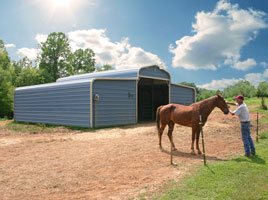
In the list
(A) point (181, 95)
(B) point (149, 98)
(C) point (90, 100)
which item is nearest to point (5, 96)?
(B) point (149, 98)

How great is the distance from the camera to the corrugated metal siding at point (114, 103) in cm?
1327

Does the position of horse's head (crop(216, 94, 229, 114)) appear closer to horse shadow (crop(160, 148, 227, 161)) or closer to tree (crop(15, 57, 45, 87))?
horse shadow (crop(160, 148, 227, 161))

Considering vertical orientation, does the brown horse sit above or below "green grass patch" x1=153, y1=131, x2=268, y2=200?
above

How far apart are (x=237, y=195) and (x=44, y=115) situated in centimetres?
1583

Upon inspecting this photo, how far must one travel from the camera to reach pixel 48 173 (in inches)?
201

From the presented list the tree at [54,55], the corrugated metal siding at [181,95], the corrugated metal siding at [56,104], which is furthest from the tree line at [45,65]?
the corrugated metal siding at [181,95]

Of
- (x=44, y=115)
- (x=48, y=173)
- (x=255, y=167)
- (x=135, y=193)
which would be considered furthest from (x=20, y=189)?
(x=44, y=115)

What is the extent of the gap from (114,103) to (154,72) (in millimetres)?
5101

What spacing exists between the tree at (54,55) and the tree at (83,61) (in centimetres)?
719

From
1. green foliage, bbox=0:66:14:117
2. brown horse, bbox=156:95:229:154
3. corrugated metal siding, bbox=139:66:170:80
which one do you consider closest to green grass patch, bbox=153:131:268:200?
brown horse, bbox=156:95:229:154

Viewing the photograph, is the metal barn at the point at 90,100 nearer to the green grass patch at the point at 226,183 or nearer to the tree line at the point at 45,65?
the green grass patch at the point at 226,183

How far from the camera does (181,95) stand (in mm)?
20328

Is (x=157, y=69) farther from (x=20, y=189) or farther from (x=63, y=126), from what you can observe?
(x=20, y=189)

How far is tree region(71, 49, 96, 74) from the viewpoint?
53.0 m
